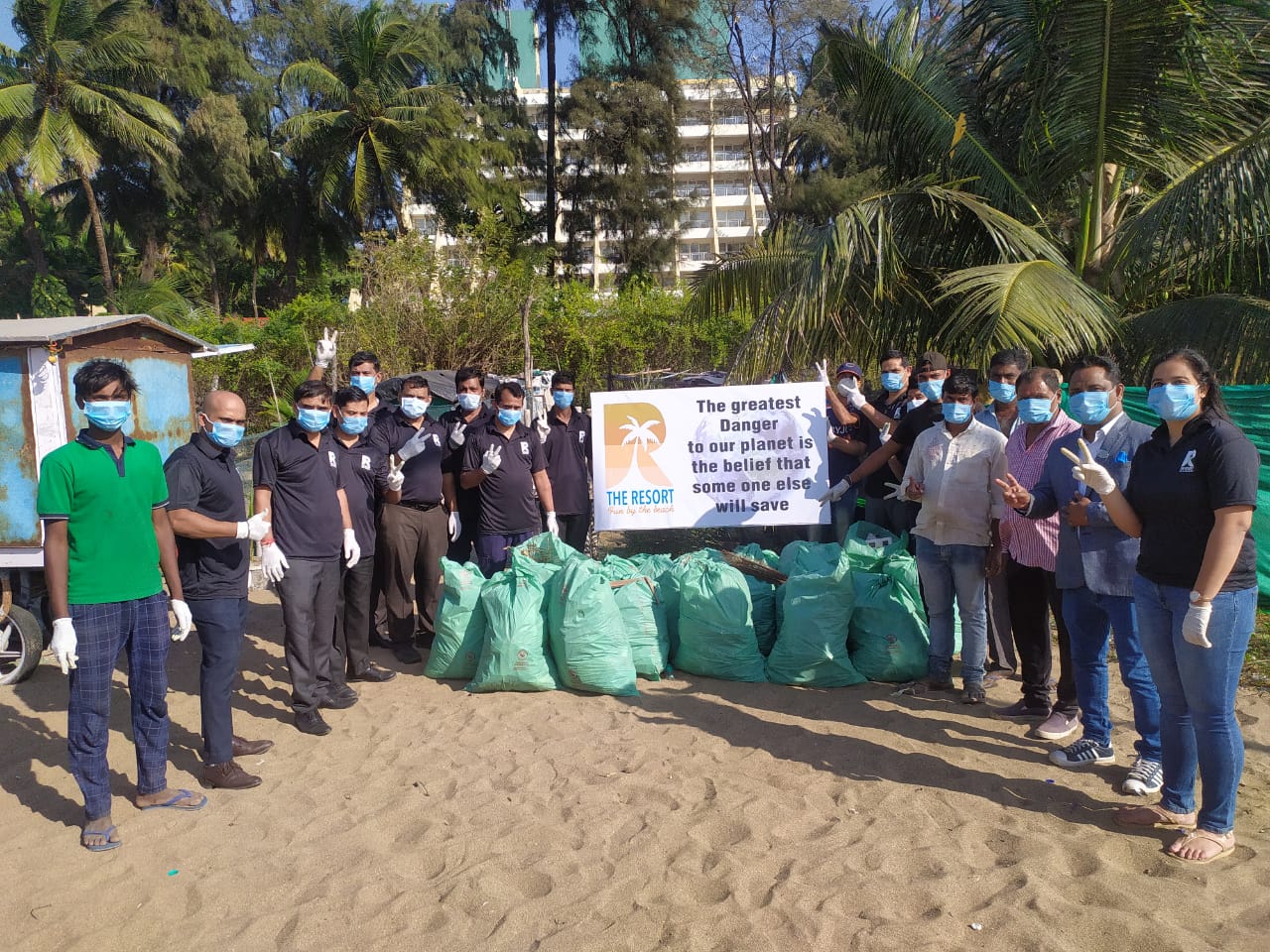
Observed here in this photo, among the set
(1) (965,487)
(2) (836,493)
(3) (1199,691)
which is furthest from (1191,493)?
(2) (836,493)

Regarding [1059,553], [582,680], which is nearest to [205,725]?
[582,680]

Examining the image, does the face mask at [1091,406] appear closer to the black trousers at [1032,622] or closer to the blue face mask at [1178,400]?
the blue face mask at [1178,400]

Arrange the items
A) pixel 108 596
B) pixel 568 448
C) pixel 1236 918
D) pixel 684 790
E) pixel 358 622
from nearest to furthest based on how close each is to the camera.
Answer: pixel 1236 918 → pixel 108 596 → pixel 684 790 → pixel 358 622 → pixel 568 448

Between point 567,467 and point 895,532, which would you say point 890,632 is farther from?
point 567,467

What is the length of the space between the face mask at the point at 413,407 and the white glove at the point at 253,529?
1906 mm

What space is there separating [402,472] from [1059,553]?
3907 mm

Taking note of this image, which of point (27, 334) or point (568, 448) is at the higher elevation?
point (27, 334)

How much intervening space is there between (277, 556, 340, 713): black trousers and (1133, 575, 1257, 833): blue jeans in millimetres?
3862

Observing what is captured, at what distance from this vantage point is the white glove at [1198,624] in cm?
304

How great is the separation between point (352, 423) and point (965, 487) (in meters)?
3.40

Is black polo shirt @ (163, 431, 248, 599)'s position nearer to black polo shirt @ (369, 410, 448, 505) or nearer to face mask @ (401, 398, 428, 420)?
black polo shirt @ (369, 410, 448, 505)

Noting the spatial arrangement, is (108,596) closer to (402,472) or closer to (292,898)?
(292,898)

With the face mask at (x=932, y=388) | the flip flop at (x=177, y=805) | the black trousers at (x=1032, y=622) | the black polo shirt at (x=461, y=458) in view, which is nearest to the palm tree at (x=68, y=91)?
the black polo shirt at (x=461, y=458)

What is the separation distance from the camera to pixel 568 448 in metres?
6.71
